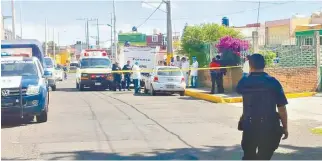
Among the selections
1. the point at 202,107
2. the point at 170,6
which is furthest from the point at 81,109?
the point at 170,6

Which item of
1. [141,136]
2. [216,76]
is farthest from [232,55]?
[141,136]

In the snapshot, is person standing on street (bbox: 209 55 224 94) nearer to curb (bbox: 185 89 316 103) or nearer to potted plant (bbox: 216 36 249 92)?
potted plant (bbox: 216 36 249 92)

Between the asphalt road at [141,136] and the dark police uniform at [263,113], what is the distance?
8.52 feet

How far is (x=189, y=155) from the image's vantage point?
8.80 m

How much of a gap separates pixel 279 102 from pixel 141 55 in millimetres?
30972

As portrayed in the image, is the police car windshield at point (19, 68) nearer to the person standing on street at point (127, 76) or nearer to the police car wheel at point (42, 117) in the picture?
the police car wheel at point (42, 117)

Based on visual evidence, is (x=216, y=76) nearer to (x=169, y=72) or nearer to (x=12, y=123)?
(x=169, y=72)

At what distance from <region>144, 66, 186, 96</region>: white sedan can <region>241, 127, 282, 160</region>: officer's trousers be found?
17.1 metres

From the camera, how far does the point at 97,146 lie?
973cm

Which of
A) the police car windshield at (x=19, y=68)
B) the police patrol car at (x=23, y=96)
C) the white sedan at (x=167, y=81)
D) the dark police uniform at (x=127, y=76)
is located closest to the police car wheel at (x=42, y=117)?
the police patrol car at (x=23, y=96)

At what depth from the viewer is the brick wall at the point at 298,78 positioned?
20.4 meters

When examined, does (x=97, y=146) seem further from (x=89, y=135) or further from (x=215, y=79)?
(x=215, y=79)

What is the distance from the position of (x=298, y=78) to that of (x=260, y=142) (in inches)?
596

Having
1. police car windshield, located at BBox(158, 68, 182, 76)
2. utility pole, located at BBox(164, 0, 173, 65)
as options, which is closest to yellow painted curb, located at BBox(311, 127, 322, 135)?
police car windshield, located at BBox(158, 68, 182, 76)
